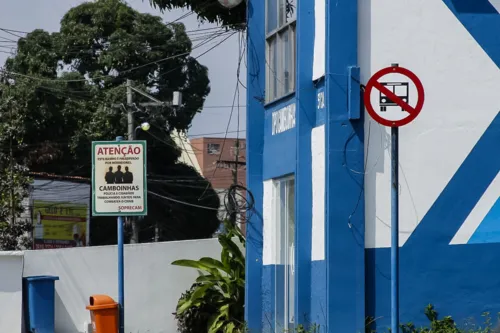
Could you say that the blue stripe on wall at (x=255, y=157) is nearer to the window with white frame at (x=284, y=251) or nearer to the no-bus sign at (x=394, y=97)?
the window with white frame at (x=284, y=251)

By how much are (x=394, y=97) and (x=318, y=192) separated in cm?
334

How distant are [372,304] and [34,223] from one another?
3039 centimetres

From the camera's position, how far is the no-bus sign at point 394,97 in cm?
1013

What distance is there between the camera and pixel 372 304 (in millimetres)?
12820

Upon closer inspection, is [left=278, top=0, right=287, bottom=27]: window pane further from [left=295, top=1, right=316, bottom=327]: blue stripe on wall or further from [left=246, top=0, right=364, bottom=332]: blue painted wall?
[left=295, top=1, right=316, bottom=327]: blue stripe on wall

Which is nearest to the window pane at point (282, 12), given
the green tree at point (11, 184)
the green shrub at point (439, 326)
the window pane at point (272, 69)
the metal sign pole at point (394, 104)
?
the window pane at point (272, 69)

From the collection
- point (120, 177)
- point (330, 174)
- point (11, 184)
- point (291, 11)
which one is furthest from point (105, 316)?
point (11, 184)

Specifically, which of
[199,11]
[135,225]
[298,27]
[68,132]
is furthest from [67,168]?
[298,27]

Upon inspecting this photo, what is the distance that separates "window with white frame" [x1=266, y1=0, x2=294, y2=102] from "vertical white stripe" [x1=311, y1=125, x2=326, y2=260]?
1327mm

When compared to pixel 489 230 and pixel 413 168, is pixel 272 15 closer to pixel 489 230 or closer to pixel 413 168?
pixel 413 168

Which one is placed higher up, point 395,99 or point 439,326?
point 395,99

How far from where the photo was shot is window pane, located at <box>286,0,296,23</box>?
14488mm

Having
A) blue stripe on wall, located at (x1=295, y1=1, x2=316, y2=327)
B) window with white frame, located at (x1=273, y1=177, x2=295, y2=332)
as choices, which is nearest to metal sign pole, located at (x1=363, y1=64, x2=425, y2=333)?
blue stripe on wall, located at (x1=295, y1=1, x2=316, y2=327)

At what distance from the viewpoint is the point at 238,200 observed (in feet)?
54.0
